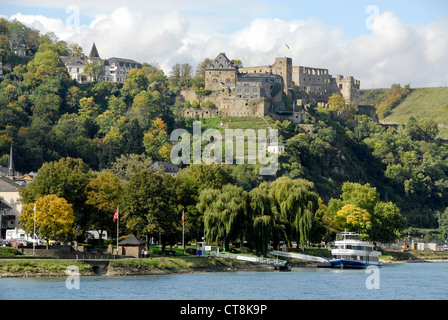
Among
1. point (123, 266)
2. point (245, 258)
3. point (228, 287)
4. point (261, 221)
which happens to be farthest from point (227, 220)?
point (228, 287)

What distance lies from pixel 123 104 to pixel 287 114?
37376mm

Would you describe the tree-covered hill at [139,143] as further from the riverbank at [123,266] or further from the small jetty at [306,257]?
the riverbank at [123,266]

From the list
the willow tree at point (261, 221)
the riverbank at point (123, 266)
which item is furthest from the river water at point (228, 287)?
the willow tree at point (261, 221)

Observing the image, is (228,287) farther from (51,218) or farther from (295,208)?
(295,208)

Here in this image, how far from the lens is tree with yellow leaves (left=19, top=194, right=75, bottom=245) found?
88.0m

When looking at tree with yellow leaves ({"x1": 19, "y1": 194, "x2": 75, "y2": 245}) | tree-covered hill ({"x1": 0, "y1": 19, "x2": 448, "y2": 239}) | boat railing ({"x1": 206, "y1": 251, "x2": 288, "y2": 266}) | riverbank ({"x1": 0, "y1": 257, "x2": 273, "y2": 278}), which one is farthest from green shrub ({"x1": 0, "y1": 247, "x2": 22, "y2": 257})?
tree-covered hill ({"x1": 0, "y1": 19, "x2": 448, "y2": 239})

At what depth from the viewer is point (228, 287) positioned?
72.5 m

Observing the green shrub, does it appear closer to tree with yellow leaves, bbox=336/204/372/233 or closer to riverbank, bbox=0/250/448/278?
riverbank, bbox=0/250/448/278

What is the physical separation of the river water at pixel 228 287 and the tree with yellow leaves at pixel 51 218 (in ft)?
42.1

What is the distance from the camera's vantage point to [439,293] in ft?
243

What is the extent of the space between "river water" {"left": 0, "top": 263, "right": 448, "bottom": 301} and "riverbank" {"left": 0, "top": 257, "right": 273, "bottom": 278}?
181 centimetres

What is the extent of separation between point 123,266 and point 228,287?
1279 centimetres
